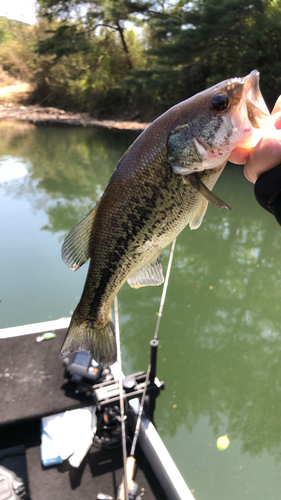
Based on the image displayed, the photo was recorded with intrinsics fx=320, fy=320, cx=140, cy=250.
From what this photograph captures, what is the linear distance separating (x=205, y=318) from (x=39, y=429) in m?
3.29

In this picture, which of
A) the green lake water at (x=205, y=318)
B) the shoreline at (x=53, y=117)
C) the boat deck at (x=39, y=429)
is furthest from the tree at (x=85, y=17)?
the boat deck at (x=39, y=429)

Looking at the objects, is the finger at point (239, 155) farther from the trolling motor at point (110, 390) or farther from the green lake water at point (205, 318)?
the green lake water at point (205, 318)

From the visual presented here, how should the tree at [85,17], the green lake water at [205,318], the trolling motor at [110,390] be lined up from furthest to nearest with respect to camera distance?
the tree at [85,17] → the green lake water at [205,318] → the trolling motor at [110,390]

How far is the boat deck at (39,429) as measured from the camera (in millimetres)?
2557

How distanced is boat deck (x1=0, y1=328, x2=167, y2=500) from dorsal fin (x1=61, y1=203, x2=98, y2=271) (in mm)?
2137

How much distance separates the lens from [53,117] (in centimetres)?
2708

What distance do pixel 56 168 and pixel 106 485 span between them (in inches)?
532

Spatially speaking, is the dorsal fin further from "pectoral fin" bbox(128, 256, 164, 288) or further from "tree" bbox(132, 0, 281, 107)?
"tree" bbox(132, 0, 281, 107)

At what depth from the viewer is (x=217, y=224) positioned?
29.1ft

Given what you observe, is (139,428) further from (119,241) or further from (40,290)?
(40,290)

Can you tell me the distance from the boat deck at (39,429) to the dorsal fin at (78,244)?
2137 millimetres

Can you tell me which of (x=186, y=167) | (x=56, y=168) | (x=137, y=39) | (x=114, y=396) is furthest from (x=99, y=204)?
(x=137, y=39)

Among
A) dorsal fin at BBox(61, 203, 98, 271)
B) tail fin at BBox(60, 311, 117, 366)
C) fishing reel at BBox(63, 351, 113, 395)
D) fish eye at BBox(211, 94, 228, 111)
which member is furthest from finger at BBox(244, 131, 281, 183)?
fishing reel at BBox(63, 351, 113, 395)

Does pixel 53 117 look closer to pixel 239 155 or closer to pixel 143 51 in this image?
pixel 143 51
